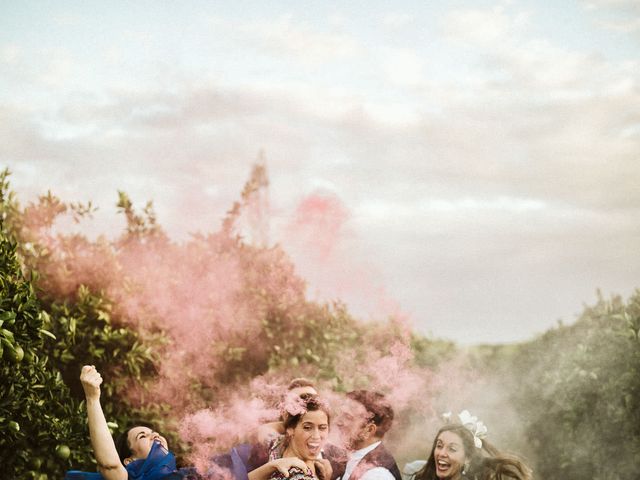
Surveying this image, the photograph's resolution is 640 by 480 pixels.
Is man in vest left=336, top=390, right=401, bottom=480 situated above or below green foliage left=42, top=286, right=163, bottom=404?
below

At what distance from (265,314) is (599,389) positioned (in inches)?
192

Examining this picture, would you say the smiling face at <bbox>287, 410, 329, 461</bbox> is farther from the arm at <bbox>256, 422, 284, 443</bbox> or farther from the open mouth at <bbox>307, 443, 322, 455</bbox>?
the arm at <bbox>256, 422, 284, 443</bbox>

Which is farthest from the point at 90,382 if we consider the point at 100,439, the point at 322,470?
the point at 322,470

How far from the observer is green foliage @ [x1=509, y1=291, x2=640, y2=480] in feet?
32.7

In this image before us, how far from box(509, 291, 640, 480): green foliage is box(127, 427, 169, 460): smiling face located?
5.93m

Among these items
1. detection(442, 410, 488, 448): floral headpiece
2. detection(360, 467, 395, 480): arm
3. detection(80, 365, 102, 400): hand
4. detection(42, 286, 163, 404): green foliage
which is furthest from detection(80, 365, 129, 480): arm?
detection(442, 410, 488, 448): floral headpiece

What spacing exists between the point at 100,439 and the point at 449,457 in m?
3.27

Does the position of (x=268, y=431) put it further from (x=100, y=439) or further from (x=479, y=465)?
(x=479, y=465)

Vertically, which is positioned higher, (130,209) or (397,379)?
(130,209)

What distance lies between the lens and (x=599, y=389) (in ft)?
33.7

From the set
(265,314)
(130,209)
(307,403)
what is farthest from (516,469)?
(130,209)

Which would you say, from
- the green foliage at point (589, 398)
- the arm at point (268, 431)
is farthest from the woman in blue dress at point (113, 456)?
the green foliage at point (589, 398)

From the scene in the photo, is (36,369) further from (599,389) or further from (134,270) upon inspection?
(599,389)

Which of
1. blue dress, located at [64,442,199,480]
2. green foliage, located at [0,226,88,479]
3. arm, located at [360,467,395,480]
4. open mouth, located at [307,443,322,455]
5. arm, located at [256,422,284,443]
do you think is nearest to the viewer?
open mouth, located at [307,443,322,455]
